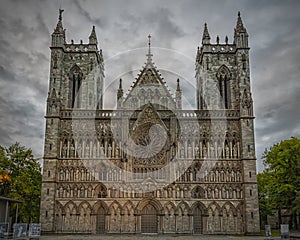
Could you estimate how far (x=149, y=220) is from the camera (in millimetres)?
39219

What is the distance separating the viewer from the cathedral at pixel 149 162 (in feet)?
127

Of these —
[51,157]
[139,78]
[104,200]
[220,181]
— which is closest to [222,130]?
[220,181]

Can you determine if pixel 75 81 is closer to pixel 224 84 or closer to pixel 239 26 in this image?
pixel 224 84

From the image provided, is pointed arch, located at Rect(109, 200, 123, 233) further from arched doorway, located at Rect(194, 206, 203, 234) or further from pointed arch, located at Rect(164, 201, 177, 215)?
arched doorway, located at Rect(194, 206, 203, 234)

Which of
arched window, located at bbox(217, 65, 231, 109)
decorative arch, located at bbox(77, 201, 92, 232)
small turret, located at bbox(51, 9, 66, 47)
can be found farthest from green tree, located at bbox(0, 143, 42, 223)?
arched window, located at bbox(217, 65, 231, 109)

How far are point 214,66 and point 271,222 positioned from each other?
28542 millimetres

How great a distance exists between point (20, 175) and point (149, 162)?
49.5ft

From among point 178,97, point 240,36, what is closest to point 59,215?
point 178,97

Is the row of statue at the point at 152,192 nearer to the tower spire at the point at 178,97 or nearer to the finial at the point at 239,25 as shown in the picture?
the tower spire at the point at 178,97

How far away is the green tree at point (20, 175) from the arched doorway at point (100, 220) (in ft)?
30.9

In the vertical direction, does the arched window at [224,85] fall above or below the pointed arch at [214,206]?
above

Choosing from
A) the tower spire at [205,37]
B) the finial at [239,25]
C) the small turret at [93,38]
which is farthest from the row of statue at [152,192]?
the finial at [239,25]

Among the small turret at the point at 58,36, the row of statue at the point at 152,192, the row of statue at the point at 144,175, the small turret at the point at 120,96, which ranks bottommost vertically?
the row of statue at the point at 152,192

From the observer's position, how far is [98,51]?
4881cm
